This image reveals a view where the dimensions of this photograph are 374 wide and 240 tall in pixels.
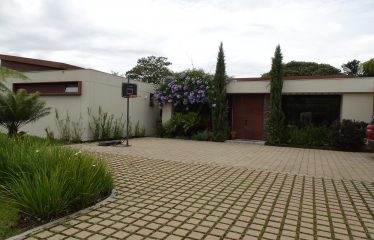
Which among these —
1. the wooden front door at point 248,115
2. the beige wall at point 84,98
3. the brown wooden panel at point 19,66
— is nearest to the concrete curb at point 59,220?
the beige wall at point 84,98

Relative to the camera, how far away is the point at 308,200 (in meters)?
5.36

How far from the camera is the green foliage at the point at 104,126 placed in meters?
13.9

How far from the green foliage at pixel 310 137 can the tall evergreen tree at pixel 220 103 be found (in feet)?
10.5

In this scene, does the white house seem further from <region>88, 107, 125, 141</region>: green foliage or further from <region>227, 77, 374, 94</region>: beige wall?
<region>227, 77, 374, 94</region>: beige wall

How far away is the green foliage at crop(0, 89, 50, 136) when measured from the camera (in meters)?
11.0

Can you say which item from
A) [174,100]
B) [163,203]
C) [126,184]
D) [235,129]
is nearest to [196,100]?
[174,100]

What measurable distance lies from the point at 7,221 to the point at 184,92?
43.7ft

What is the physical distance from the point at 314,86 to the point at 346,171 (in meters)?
6.98

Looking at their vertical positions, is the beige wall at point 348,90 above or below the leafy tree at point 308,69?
below

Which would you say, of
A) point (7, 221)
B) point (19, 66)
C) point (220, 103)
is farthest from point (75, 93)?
point (7, 221)

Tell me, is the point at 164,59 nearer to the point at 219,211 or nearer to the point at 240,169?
the point at 240,169

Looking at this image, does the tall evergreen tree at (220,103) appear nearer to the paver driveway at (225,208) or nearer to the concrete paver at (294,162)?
the concrete paver at (294,162)

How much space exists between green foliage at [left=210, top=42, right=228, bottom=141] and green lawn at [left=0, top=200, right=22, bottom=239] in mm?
12131

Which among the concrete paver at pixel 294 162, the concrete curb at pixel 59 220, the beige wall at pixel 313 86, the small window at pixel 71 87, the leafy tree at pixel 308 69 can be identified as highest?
the leafy tree at pixel 308 69
